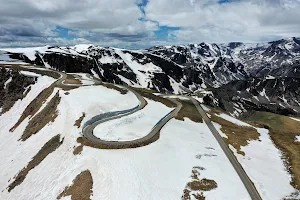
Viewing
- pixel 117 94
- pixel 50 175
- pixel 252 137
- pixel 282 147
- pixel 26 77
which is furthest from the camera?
pixel 26 77

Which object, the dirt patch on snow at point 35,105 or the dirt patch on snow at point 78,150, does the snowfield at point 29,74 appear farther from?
the dirt patch on snow at point 78,150

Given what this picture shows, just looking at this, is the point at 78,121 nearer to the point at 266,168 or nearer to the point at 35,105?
the point at 35,105

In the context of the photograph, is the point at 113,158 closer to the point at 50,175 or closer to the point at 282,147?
the point at 50,175

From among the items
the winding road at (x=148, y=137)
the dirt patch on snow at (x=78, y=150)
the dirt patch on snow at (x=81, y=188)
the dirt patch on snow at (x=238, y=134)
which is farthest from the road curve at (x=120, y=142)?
the dirt patch on snow at (x=238, y=134)

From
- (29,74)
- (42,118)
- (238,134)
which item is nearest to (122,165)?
(42,118)

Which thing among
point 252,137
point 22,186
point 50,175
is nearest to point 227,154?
point 252,137

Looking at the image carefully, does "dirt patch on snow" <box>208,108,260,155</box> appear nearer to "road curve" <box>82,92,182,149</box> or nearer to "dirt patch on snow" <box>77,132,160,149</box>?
"road curve" <box>82,92,182,149</box>
